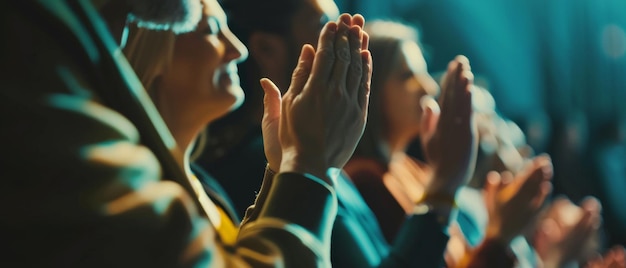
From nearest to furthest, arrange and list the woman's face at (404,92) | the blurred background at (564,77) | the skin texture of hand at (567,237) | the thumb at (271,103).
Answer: the thumb at (271,103), the woman's face at (404,92), the skin texture of hand at (567,237), the blurred background at (564,77)

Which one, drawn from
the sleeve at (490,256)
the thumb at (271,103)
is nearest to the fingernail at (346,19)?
the thumb at (271,103)

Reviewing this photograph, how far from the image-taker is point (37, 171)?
1.29 feet

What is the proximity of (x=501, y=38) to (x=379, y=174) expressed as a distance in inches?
47.1

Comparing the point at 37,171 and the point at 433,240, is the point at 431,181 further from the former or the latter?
the point at 37,171

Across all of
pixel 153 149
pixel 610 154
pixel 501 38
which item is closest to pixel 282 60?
pixel 153 149

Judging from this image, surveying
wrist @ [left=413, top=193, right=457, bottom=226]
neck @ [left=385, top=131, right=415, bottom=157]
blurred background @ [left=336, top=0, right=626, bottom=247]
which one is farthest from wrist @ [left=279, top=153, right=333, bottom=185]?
blurred background @ [left=336, top=0, right=626, bottom=247]

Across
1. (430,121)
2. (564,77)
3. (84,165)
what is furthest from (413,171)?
(564,77)

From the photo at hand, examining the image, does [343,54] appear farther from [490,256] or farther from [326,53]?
[490,256]

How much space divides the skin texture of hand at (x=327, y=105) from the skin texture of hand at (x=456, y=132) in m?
0.37

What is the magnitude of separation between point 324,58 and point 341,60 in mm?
14

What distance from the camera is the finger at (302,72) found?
0.59m

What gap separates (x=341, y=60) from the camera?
0.59 meters

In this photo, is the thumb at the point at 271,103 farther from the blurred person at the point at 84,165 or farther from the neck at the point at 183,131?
the blurred person at the point at 84,165

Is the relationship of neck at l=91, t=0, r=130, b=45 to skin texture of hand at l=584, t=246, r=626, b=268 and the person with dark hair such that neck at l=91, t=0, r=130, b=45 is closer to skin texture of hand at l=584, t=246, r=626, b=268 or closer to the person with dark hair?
the person with dark hair
